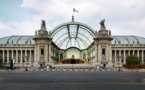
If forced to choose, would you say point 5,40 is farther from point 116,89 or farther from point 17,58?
point 116,89

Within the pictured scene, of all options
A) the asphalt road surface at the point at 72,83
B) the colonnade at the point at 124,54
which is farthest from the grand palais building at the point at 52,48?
the asphalt road surface at the point at 72,83

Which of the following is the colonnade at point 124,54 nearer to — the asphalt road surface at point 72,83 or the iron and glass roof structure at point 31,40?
the iron and glass roof structure at point 31,40

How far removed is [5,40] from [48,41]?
40.6 m

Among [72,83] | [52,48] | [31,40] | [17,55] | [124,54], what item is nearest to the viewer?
[72,83]

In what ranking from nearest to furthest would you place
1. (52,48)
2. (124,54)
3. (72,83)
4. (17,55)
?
(72,83) → (17,55) → (124,54) → (52,48)

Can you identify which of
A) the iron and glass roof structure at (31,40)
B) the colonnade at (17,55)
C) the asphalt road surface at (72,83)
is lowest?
the asphalt road surface at (72,83)

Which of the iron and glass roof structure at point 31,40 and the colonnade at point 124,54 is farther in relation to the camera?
the iron and glass roof structure at point 31,40

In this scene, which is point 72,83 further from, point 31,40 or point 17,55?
point 31,40

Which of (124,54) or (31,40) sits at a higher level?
(31,40)

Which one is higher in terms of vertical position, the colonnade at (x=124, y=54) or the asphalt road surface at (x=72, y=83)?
the colonnade at (x=124, y=54)

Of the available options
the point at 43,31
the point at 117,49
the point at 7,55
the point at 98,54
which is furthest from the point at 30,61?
the point at 117,49

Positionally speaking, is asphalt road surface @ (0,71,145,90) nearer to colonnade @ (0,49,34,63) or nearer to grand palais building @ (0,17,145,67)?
grand palais building @ (0,17,145,67)

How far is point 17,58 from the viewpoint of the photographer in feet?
365

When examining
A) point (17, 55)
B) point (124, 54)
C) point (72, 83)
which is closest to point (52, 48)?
point (17, 55)
